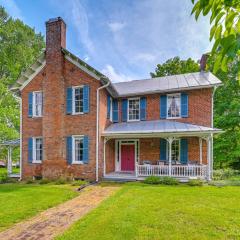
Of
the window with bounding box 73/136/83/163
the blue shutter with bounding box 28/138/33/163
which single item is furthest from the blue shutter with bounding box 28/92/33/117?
the window with bounding box 73/136/83/163

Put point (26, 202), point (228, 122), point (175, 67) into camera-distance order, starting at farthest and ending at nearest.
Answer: point (175, 67), point (228, 122), point (26, 202)

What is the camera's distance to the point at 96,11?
452 inches

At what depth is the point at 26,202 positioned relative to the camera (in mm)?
9211

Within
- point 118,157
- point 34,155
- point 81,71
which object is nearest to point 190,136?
point 118,157

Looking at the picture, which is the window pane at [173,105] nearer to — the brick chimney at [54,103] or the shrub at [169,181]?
the shrub at [169,181]

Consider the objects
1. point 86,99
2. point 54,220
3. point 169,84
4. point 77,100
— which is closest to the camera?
point 54,220

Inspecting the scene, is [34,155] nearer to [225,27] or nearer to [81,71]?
[81,71]

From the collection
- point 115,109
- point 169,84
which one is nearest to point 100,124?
point 115,109

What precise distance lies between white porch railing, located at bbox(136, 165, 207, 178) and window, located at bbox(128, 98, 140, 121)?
3820 millimetres

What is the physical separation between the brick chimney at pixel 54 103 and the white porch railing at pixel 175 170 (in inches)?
198

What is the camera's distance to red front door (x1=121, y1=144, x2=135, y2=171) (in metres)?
16.8

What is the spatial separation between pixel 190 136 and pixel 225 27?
45.7 feet

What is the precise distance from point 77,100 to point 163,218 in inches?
407

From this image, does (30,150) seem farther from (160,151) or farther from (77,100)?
(160,151)
